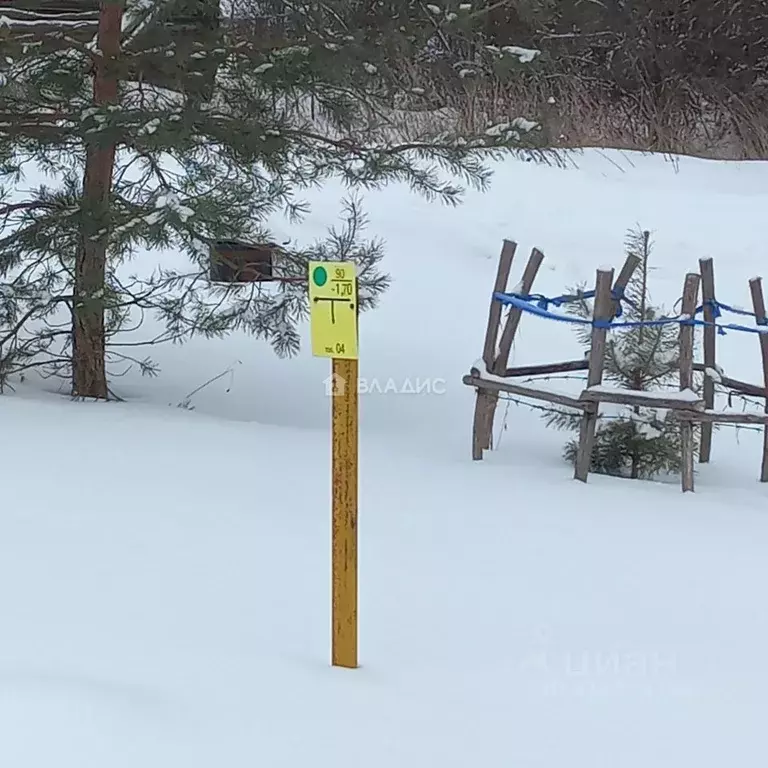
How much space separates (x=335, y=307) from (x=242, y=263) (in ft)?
10.9

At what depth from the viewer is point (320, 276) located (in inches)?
100.0

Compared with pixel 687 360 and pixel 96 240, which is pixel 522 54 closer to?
pixel 687 360

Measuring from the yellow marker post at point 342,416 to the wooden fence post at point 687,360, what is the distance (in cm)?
249

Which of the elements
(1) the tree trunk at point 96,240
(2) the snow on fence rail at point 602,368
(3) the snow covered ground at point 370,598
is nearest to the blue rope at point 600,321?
(2) the snow on fence rail at point 602,368

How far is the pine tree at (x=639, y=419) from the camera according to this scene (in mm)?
5191

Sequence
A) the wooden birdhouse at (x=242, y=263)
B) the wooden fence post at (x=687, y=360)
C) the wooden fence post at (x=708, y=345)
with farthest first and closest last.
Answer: the wooden birdhouse at (x=242, y=263)
the wooden fence post at (x=708, y=345)
the wooden fence post at (x=687, y=360)

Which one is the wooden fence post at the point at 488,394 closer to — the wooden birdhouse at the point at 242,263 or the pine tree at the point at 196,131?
the pine tree at the point at 196,131

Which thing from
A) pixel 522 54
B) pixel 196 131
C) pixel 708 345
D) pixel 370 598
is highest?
pixel 522 54

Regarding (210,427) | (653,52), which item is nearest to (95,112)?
(210,427)

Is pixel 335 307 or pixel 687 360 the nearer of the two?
pixel 335 307

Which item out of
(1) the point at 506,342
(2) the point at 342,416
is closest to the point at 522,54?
(1) the point at 506,342

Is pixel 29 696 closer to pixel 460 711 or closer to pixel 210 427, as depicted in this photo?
pixel 460 711

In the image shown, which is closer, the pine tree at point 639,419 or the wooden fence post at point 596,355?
the wooden fence post at point 596,355

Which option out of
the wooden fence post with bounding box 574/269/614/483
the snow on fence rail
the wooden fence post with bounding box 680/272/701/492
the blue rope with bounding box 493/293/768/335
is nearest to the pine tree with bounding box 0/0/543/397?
the blue rope with bounding box 493/293/768/335
